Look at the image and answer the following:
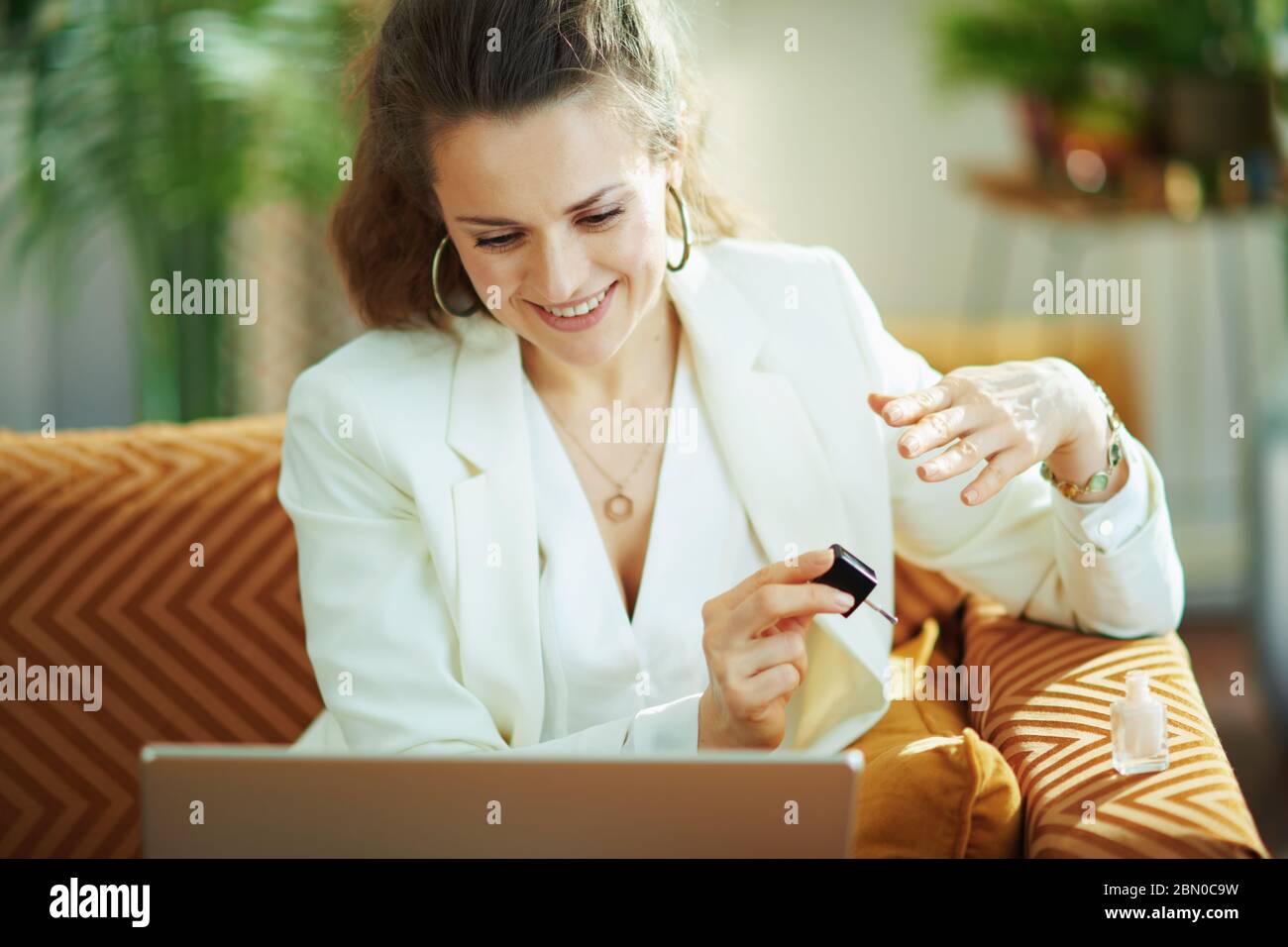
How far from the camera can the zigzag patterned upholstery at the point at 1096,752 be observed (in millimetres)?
1087

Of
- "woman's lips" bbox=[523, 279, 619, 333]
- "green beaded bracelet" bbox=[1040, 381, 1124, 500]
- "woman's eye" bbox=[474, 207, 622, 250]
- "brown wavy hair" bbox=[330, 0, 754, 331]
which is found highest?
"brown wavy hair" bbox=[330, 0, 754, 331]

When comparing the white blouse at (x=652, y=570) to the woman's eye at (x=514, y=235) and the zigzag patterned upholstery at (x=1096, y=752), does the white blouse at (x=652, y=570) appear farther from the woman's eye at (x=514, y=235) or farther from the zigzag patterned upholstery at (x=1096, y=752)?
the woman's eye at (x=514, y=235)

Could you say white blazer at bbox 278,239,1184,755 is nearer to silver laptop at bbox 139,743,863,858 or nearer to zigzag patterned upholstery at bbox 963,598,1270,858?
zigzag patterned upholstery at bbox 963,598,1270,858

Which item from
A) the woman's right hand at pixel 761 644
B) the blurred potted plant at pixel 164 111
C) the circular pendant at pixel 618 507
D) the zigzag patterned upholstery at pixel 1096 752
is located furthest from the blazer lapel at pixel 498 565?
the blurred potted plant at pixel 164 111

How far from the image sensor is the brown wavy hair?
121 cm

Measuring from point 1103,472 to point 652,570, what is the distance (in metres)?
0.45

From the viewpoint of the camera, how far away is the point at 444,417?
1381 millimetres

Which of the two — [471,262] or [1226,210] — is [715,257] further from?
[1226,210]

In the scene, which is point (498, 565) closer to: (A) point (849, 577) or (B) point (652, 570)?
(B) point (652, 570)

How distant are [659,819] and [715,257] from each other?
0.75 m

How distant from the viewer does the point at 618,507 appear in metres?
1.44

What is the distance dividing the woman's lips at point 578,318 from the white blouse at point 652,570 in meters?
0.17

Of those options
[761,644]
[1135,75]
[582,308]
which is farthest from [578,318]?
[1135,75]

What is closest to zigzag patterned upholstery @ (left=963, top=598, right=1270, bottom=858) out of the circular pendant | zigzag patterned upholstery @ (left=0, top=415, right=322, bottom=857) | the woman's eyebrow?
the circular pendant
